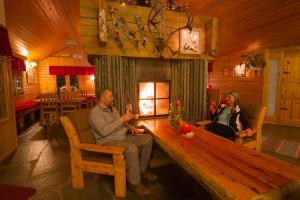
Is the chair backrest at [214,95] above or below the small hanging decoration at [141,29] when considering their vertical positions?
below

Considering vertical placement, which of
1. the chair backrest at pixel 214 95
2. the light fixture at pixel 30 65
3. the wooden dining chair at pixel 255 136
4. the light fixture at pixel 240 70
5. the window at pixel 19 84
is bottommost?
the wooden dining chair at pixel 255 136

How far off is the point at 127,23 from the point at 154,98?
3.89ft

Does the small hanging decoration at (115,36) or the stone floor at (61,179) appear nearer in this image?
the stone floor at (61,179)

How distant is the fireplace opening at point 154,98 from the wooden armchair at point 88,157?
1018mm

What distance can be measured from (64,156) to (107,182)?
1209 mm

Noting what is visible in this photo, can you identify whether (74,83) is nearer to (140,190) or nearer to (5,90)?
(5,90)

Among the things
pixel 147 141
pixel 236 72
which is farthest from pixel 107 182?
pixel 236 72

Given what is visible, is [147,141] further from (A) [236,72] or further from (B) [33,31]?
(A) [236,72]

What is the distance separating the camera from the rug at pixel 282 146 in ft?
9.86

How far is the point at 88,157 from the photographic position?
75.4 inches

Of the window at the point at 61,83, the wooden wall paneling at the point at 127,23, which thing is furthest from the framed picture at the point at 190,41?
the window at the point at 61,83

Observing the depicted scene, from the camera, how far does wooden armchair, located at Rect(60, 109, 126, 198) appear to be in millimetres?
1759

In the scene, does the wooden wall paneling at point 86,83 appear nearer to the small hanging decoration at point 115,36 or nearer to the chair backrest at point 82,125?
the small hanging decoration at point 115,36

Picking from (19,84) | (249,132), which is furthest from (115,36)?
(19,84)
